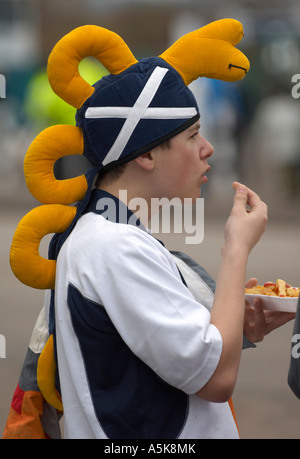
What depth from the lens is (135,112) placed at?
7.35 ft

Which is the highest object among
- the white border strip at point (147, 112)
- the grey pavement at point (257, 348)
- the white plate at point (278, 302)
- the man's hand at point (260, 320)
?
the white border strip at point (147, 112)

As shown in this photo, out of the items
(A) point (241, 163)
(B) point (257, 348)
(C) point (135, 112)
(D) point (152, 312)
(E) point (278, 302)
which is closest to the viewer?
(D) point (152, 312)

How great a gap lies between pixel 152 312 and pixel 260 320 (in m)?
0.64

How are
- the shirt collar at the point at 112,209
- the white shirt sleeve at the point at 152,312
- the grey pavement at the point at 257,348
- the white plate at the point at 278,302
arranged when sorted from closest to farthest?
the white shirt sleeve at the point at 152,312, the shirt collar at the point at 112,209, the white plate at the point at 278,302, the grey pavement at the point at 257,348

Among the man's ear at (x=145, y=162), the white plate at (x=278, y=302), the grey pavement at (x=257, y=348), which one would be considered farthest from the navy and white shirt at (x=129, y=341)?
the grey pavement at (x=257, y=348)

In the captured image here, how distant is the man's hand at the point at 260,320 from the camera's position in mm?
2562

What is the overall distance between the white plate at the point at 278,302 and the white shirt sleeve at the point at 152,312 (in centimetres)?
47

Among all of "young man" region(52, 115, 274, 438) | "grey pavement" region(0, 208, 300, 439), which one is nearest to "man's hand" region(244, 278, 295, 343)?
"young man" region(52, 115, 274, 438)

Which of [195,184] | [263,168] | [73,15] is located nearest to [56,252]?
[195,184]

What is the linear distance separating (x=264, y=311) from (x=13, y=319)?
4.82 meters

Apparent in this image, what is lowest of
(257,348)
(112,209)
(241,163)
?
(241,163)

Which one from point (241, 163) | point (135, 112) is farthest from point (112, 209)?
point (241, 163)

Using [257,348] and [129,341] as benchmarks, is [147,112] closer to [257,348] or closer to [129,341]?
[129,341]

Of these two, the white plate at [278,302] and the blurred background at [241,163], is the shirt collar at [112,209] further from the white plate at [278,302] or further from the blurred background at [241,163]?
the blurred background at [241,163]
